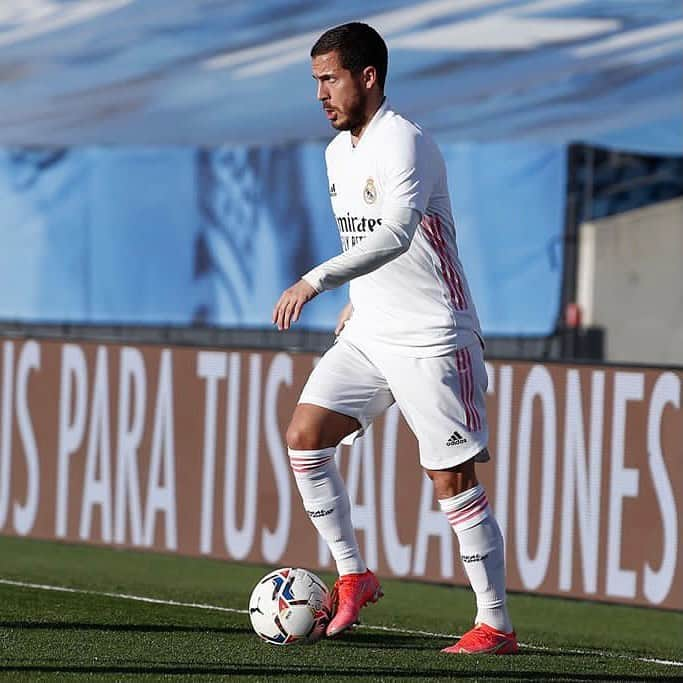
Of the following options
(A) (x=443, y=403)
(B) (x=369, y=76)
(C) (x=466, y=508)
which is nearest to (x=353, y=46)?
(B) (x=369, y=76)

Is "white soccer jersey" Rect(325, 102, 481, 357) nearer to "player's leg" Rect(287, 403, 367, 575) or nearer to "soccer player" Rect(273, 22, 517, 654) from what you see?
"soccer player" Rect(273, 22, 517, 654)

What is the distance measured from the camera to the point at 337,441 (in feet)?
20.5

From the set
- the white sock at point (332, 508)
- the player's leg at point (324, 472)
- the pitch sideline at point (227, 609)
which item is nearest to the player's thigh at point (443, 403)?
the player's leg at point (324, 472)

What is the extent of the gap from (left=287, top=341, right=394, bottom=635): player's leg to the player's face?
2.56 ft

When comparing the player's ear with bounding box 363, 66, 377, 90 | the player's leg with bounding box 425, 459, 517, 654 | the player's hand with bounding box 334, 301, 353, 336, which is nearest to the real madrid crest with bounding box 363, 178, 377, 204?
the player's ear with bounding box 363, 66, 377, 90

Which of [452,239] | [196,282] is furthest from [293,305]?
[196,282]

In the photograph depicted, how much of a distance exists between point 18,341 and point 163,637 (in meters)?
5.48

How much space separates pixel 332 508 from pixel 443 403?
0.57m

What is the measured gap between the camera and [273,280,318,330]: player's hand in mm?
5602

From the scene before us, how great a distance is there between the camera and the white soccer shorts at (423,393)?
6.08 m

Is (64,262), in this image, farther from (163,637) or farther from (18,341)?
(163,637)

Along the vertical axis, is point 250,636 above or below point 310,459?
below

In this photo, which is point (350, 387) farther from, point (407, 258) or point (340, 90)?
point (340, 90)

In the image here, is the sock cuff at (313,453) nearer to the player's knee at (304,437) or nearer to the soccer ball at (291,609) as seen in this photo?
the player's knee at (304,437)
